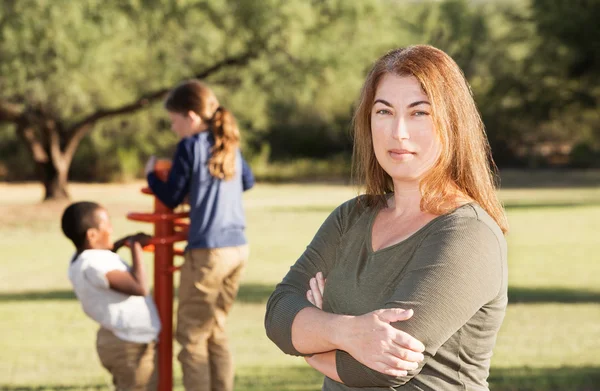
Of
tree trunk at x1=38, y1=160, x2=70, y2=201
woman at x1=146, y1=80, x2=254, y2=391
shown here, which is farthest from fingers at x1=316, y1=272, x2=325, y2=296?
tree trunk at x1=38, y1=160, x2=70, y2=201

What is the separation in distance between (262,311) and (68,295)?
2.57 metres

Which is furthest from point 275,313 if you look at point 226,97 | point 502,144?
point 502,144

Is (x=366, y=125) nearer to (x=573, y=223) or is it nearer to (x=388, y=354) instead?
(x=388, y=354)

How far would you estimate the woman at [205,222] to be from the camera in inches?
198

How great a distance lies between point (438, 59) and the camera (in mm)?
2139

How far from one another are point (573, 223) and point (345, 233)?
17.5 m

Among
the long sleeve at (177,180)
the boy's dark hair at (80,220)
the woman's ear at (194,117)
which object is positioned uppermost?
the woman's ear at (194,117)

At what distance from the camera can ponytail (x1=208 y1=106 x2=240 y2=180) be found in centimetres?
507

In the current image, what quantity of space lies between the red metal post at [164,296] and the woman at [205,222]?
299mm

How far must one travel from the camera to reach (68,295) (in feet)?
34.3

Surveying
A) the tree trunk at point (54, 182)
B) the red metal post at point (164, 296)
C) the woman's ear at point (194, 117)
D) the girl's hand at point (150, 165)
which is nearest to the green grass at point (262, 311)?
→ the red metal post at point (164, 296)

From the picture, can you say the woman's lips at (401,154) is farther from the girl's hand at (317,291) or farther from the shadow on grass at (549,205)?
the shadow on grass at (549,205)

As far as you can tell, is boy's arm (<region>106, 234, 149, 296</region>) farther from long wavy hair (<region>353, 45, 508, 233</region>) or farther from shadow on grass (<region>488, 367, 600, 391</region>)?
shadow on grass (<region>488, 367, 600, 391</region>)

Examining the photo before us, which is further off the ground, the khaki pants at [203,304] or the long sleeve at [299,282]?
the long sleeve at [299,282]
